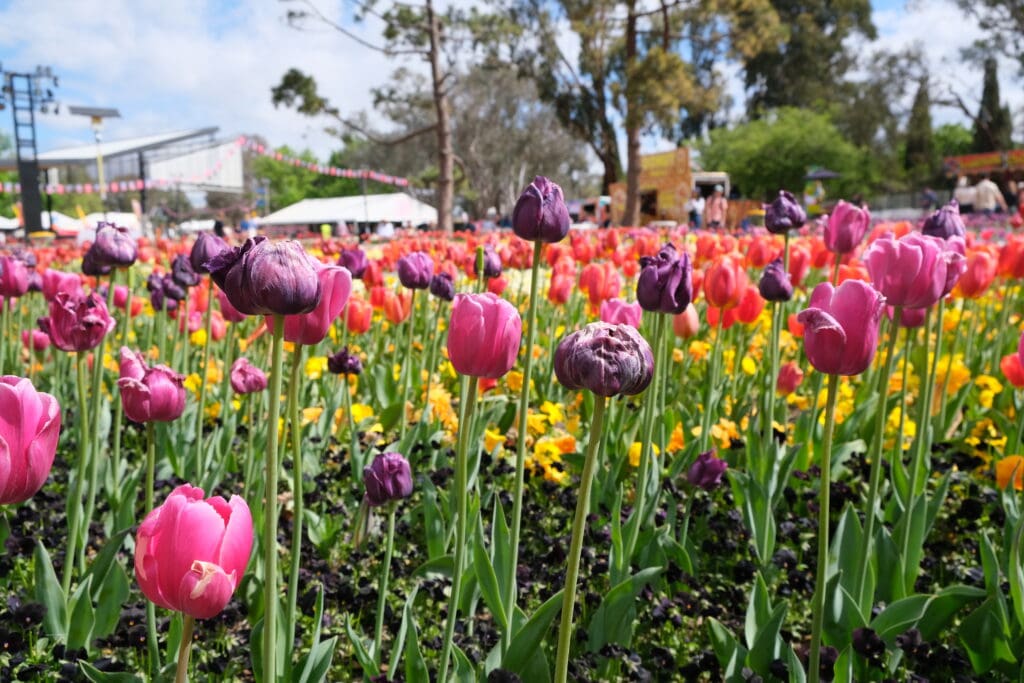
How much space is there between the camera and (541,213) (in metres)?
1.55

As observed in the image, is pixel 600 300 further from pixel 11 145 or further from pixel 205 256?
pixel 11 145

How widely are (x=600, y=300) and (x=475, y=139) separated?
1680 inches

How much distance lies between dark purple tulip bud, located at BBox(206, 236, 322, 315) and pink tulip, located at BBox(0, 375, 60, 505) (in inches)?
9.3

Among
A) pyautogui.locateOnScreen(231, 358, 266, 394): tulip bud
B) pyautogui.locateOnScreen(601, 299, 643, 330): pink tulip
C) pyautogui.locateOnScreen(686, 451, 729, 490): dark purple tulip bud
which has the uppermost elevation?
pyautogui.locateOnScreen(601, 299, 643, 330): pink tulip

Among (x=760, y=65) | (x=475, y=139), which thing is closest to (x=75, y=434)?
(x=475, y=139)

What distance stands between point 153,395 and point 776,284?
1.56m

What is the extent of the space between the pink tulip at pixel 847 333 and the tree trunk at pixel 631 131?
19.5 metres

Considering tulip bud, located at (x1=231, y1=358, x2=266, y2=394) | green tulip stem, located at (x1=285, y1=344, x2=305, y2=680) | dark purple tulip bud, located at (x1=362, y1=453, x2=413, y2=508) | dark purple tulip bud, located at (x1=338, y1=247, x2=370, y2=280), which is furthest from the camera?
dark purple tulip bud, located at (x1=338, y1=247, x2=370, y2=280)

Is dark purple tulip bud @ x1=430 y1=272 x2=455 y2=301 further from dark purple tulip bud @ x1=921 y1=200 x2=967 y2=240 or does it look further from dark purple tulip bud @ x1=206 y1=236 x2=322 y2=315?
dark purple tulip bud @ x1=206 y1=236 x2=322 y2=315

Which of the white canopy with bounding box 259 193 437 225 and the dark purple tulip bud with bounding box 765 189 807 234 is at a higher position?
the white canopy with bounding box 259 193 437 225

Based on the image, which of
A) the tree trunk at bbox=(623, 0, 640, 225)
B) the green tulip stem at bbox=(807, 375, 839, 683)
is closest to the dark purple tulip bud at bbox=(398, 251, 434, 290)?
the green tulip stem at bbox=(807, 375, 839, 683)

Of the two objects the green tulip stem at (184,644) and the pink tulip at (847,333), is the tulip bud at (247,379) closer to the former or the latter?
the green tulip stem at (184,644)

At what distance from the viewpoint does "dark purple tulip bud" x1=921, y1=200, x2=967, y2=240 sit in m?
2.10

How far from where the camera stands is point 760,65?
47.5m
